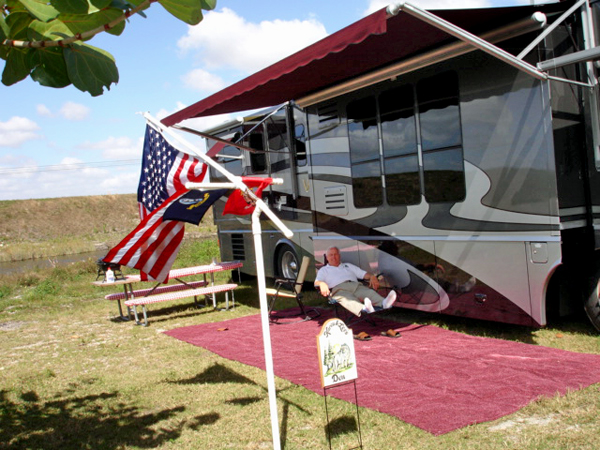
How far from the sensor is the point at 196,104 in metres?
7.14

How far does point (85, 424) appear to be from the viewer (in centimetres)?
455

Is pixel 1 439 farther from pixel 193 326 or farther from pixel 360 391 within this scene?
pixel 193 326

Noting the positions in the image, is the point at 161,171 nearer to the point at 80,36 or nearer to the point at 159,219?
the point at 159,219

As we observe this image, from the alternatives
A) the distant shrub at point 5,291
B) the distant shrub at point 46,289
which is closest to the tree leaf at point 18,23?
the distant shrub at point 46,289

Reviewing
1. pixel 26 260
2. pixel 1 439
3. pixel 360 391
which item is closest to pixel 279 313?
pixel 360 391

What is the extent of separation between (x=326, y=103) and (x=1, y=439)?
523 cm

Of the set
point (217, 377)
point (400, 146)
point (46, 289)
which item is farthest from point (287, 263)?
point (46, 289)

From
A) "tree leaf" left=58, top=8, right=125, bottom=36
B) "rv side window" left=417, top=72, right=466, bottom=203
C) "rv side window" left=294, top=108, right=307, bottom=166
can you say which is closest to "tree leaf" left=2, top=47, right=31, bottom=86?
"tree leaf" left=58, top=8, right=125, bottom=36

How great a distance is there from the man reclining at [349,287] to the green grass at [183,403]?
857 millimetres

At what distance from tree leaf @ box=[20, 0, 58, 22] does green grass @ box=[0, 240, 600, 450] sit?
286 centimetres

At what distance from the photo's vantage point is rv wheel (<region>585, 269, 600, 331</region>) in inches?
215

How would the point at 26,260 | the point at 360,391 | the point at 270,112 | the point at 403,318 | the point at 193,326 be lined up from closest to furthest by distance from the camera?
1. the point at 360,391
2. the point at 403,318
3. the point at 193,326
4. the point at 270,112
5. the point at 26,260

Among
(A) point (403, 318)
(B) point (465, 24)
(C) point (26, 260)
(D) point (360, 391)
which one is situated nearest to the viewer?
(D) point (360, 391)

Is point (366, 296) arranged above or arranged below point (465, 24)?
below
